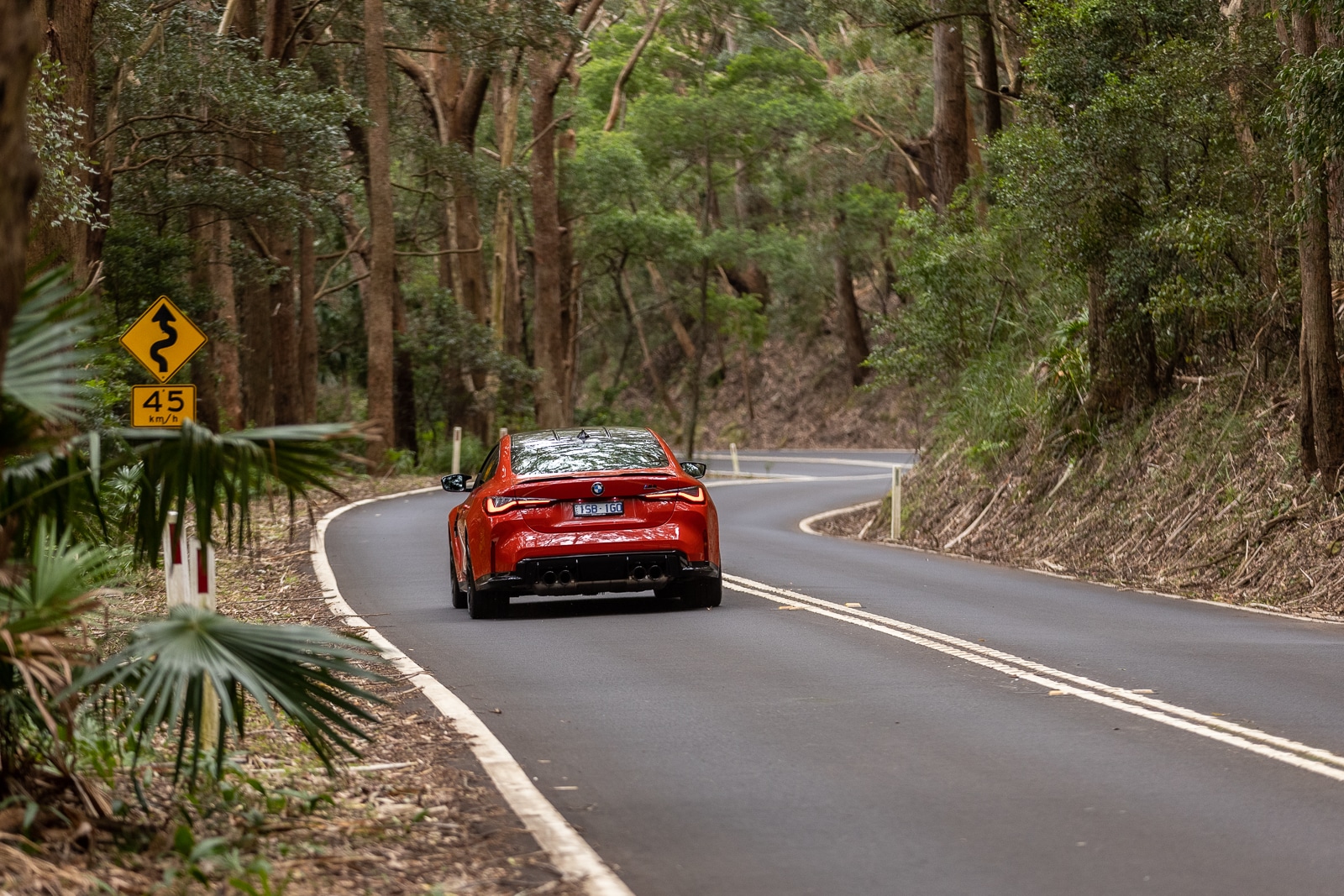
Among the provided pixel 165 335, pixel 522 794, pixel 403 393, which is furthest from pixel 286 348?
pixel 522 794

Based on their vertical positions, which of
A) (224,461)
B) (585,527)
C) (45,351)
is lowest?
(585,527)

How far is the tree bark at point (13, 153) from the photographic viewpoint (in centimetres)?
493

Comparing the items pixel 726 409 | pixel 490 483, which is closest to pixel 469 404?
pixel 726 409

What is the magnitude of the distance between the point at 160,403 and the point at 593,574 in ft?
18.3

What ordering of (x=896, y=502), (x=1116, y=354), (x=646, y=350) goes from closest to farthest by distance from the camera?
(x=1116, y=354) → (x=896, y=502) → (x=646, y=350)

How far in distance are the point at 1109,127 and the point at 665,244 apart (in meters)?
37.2

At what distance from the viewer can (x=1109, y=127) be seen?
20.0 meters

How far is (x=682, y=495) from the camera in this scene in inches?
564

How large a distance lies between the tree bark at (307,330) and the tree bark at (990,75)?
1687cm

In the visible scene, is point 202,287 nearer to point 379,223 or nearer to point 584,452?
point 379,223

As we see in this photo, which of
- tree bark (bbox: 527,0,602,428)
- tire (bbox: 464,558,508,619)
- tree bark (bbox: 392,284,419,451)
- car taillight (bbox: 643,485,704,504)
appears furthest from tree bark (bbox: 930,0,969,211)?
tree bark (bbox: 392,284,419,451)

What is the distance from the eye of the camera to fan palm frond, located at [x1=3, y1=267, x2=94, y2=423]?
5754mm

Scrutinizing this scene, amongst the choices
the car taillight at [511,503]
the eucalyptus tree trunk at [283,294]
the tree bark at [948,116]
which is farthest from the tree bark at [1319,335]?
the eucalyptus tree trunk at [283,294]

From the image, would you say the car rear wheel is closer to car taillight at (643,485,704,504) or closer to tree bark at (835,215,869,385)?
car taillight at (643,485,704,504)
